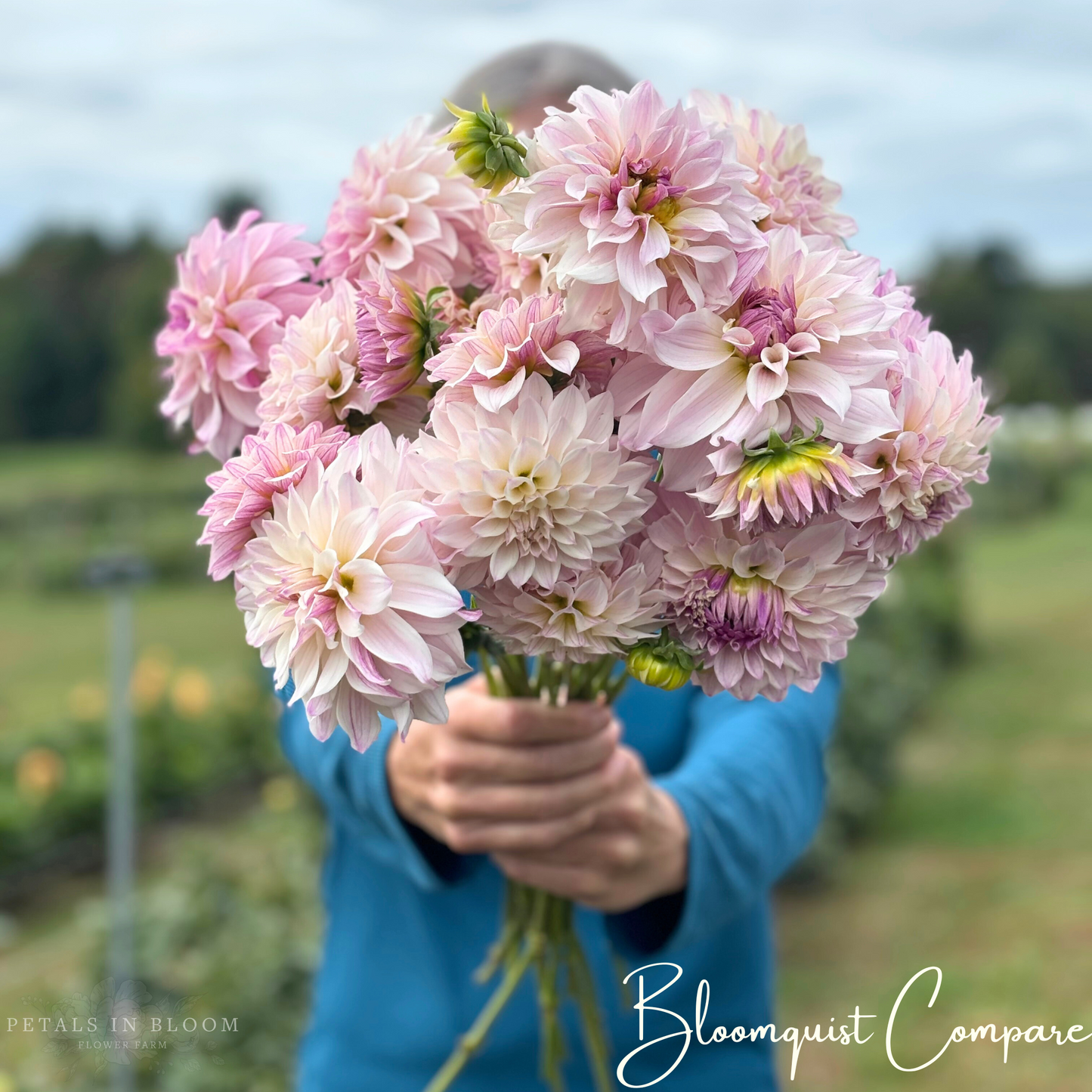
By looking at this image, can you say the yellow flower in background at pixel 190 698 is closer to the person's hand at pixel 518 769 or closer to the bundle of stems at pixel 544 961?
the bundle of stems at pixel 544 961

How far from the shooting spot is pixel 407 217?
2.38ft

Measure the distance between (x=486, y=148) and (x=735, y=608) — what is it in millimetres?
292

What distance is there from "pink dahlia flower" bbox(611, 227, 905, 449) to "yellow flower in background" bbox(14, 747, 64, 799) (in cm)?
362

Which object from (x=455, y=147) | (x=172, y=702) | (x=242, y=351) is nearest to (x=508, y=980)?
(x=242, y=351)

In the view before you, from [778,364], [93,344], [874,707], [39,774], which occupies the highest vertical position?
[93,344]

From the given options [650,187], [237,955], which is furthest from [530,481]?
[237,955]

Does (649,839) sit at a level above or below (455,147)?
below

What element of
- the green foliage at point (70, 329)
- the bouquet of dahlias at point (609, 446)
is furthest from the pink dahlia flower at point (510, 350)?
the green foliage at point (70, 329)

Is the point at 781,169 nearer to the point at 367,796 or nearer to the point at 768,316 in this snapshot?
the point at 768,316

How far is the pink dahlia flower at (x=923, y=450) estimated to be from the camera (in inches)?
24.1

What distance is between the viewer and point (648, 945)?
110cm

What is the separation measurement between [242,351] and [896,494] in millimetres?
442

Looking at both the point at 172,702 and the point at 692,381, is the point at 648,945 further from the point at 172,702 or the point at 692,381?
the point at 172,702

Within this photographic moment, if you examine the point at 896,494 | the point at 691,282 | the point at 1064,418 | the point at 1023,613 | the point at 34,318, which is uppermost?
the point at 34,318
